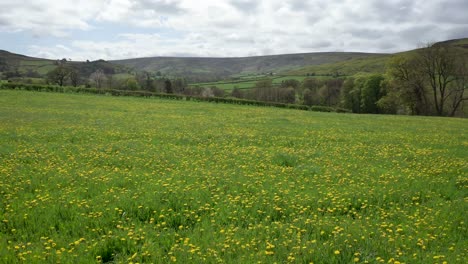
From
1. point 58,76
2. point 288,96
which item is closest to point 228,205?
point 58,76

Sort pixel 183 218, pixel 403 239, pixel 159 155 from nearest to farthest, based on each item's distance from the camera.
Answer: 1. pixel 403 239
2. pixel 183 218
3. pixel 159 155

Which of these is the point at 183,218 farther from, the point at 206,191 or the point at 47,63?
the point at 47,63

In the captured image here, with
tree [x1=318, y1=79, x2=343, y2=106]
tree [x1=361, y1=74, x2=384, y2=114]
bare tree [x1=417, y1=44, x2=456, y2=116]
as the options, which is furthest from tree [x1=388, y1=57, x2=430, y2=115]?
tree [x1=318, y1=79, x2=343, y2=106]

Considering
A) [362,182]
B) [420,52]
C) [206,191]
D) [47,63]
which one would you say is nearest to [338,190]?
[362,182]

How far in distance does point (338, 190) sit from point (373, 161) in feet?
16.1

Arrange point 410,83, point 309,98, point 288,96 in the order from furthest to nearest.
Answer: point 288,96 → point 309,98 → point 410,83

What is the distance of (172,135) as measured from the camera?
60.4ft

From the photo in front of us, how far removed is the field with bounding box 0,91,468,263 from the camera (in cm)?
555

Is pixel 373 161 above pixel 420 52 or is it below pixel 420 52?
below

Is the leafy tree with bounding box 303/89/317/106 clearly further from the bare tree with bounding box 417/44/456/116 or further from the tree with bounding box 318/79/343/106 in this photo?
the bare tree with bounding box 417/44/456/116

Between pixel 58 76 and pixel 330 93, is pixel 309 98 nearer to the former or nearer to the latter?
pixel 330 93

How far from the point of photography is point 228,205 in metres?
7.58

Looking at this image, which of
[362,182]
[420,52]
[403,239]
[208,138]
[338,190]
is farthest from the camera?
[420,52]

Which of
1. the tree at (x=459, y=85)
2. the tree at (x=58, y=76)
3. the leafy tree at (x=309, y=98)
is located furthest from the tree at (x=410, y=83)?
the tree at (x=58, y=76)
